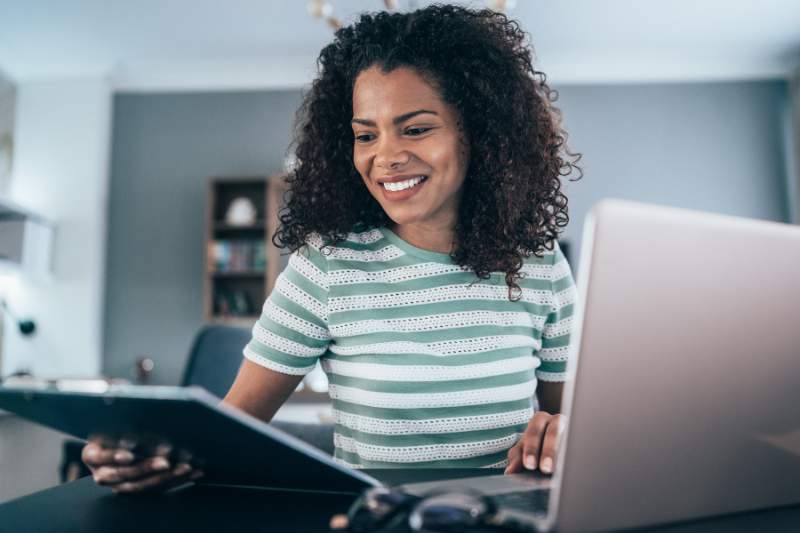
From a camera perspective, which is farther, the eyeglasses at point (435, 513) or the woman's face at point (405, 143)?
the woman's face at point (405, 143)

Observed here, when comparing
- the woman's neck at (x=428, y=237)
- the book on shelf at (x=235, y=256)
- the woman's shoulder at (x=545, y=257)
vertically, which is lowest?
the woman's shoulder at (x=545, y=257)

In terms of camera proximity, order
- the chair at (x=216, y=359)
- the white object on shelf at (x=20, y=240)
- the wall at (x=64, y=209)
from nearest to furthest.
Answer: the chair at (x=216, y=359) < the white object on shelf at (x=20, y=240) < the wall at (x=64, y=209)

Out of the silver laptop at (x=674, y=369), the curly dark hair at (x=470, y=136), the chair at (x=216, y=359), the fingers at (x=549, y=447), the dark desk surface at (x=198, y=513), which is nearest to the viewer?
the silver laptop at (x=674, y=369)

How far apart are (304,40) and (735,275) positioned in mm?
3991

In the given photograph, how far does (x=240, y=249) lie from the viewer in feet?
13.3

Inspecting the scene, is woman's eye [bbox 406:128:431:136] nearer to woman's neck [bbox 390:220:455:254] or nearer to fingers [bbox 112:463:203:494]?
woman's neck [bbox 390:220:455:254]

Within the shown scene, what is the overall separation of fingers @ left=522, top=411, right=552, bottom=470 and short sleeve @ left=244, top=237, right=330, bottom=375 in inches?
Result: 14.9

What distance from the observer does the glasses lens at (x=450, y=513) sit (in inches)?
17.4

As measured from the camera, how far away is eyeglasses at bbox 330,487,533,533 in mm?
437

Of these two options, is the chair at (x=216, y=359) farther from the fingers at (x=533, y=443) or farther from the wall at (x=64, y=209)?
the wall at (x=64, y=209)

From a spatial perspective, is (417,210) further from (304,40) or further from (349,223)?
(304,40)

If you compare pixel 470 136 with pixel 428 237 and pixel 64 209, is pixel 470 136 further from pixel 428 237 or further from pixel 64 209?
pixel 64 209

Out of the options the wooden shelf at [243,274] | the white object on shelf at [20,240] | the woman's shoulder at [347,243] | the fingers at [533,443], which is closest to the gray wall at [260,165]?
the wooden shelf at [243,274]

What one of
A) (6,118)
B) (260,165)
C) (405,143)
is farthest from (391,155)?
(6,118)
